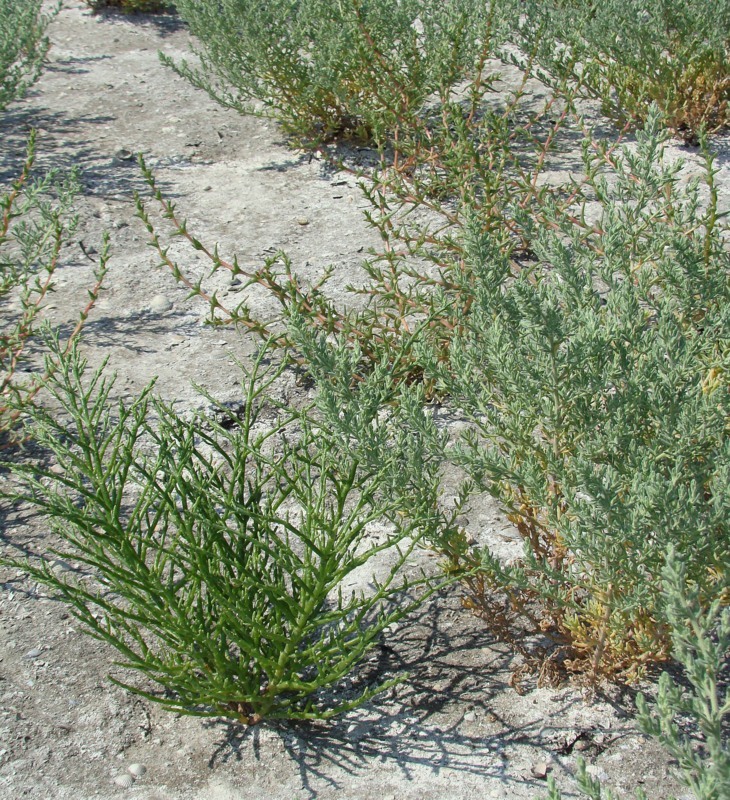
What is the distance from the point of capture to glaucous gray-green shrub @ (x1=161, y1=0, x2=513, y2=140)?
382 cm

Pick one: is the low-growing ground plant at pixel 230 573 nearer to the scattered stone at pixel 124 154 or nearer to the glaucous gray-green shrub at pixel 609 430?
the glaucous gray-green shrub at pixel 609 430

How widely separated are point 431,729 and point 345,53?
10.9ft

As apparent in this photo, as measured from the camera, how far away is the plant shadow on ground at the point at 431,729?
181 centimetres

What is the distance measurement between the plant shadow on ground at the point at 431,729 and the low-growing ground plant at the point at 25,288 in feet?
3.30

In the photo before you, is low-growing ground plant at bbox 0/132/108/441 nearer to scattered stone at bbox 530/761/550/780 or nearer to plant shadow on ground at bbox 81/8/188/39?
scattered stone at bbox 530/761/550/780

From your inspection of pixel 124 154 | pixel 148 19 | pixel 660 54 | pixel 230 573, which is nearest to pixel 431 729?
pixel 230 573

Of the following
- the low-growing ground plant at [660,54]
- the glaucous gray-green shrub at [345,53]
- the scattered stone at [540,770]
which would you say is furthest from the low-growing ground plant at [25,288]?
the low-growing ground plant at [660,54]

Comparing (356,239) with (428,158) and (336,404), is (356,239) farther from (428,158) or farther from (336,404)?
(336,404)

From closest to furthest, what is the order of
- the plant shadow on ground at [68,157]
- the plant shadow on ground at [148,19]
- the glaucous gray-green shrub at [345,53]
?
the glaucous gray-green shrub at [345,53], the plant shadow on ground at [68,157], the plant shadow on ground at [148,19]

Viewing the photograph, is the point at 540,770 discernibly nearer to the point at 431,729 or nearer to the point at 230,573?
the point at 431,729

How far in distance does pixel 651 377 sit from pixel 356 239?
2341 mm

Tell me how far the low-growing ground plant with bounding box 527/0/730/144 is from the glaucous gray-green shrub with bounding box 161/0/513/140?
0.48 metres

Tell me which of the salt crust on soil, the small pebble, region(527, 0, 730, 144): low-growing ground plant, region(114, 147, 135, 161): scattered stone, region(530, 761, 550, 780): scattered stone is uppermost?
region(527, 0, 730, 144): low-growing ground plant

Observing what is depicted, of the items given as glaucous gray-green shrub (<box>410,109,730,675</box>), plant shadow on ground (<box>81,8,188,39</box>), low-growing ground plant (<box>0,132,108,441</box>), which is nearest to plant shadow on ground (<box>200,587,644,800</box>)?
glaucous gray-green shrub (<box>410,109,730,675</box>)
